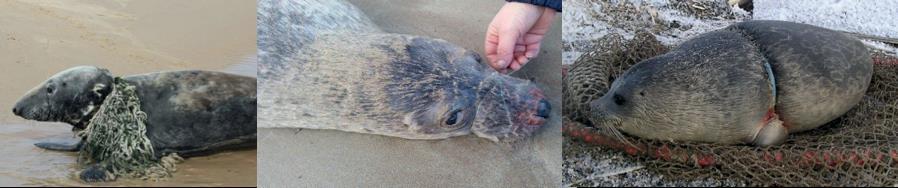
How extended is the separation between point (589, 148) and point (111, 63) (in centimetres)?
185

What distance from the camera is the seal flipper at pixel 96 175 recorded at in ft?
7.78

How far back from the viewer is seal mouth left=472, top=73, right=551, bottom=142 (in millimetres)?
2508

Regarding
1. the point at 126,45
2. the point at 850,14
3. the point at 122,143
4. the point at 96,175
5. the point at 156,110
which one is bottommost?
the point at 96,175

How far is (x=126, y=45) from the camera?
2.48m

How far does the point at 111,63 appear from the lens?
248 cm

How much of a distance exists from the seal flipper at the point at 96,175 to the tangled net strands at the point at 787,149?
1695 mm

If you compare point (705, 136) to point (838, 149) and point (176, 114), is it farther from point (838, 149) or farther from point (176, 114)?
point (176, 114)

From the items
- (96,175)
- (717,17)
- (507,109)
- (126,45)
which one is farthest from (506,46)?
(96,175)

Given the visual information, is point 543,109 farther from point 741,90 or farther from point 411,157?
point 741,90

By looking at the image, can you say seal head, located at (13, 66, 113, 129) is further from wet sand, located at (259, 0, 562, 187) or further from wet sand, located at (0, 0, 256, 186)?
wet sand, located at (259, 0, 562, 187)

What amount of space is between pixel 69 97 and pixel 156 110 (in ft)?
1.04

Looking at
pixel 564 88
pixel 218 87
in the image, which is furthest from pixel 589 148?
pixel 218 87

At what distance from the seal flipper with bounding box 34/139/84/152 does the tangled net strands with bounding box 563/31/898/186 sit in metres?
1.82

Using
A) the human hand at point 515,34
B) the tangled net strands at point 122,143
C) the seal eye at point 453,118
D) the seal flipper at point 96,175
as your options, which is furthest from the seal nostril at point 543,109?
the seal flipper at point 96,175
